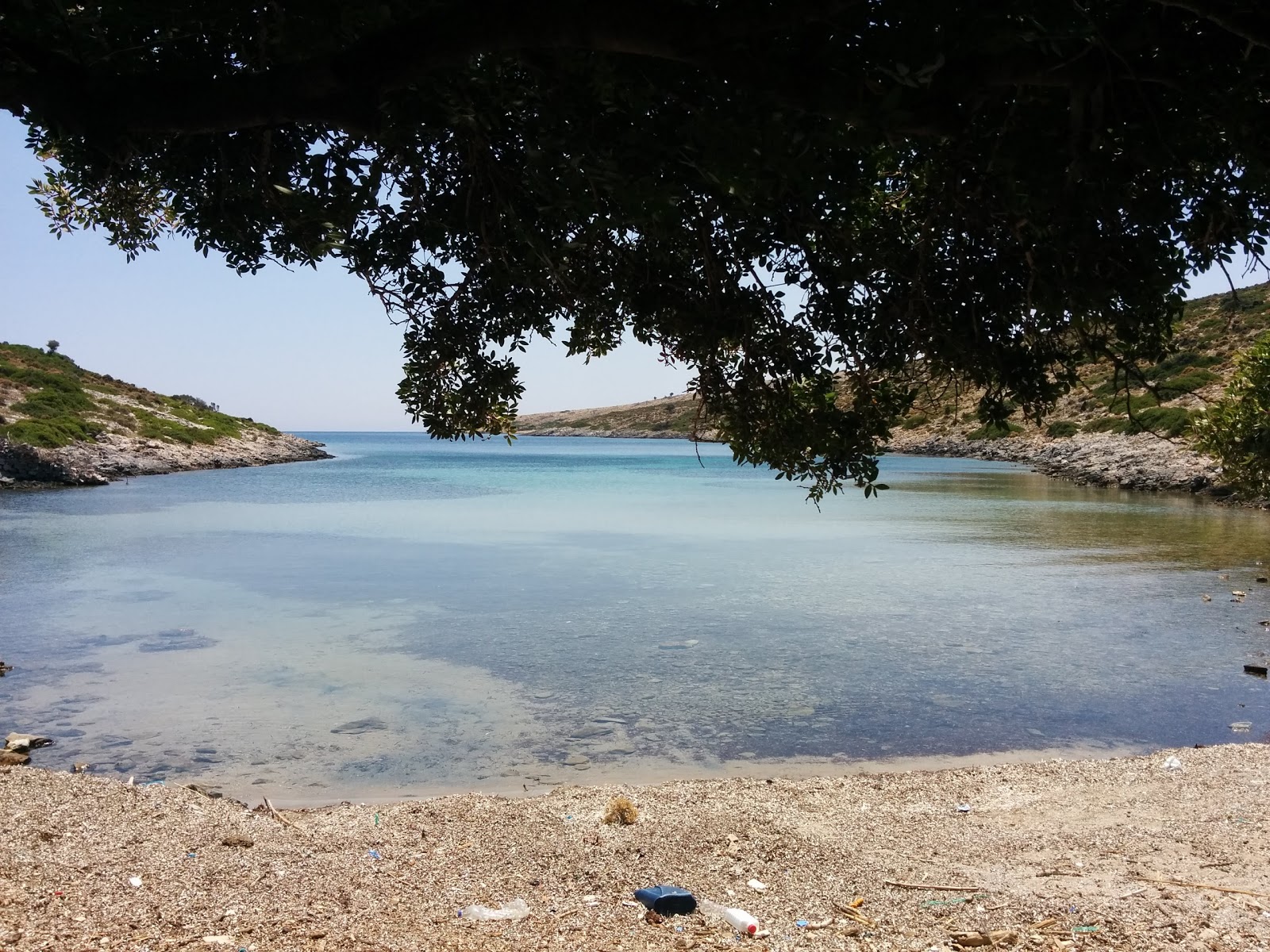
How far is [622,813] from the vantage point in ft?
25.1

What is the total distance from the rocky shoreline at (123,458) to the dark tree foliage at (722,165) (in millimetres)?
47081

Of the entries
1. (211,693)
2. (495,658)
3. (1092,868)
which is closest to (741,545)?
(495,658)

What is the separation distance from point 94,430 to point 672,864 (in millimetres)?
60685

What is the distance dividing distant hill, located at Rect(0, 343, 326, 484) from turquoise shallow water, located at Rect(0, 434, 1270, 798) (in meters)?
18.1

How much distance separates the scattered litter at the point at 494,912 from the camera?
18.2 feet

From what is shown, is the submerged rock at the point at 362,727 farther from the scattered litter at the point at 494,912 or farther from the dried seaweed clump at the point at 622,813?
the scattered litter at the point at 494,912

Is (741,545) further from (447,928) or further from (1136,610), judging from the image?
(447,928)

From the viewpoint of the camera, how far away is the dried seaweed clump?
758cm

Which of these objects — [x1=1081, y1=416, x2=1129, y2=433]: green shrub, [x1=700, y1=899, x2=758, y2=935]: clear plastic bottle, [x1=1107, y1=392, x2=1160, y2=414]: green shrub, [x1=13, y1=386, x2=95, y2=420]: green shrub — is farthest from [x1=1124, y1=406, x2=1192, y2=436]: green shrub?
[x1=13, y1=386, x2=95, y2=420]: green shrub

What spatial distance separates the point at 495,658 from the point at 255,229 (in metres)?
8.92

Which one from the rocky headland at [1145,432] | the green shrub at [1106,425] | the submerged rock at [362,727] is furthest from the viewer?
the green shrub at [1106,425]

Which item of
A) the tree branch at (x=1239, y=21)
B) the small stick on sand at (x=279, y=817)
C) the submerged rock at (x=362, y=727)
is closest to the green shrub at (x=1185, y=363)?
the submerged rock at (x=362, y=727)

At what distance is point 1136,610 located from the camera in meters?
17.7

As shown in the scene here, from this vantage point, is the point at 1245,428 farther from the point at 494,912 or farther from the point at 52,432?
the point at 52,432
